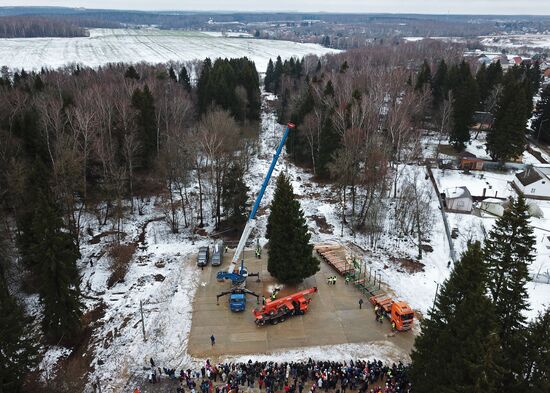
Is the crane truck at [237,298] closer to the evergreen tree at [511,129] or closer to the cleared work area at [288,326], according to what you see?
the cleared work area at [288,326]

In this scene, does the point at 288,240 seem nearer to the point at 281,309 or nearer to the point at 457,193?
the point at 281,309

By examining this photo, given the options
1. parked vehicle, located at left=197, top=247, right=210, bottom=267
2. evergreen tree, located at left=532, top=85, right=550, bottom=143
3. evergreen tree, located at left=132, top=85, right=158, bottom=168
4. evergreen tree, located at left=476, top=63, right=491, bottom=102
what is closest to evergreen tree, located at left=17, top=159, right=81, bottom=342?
parked vehicle, located at left=197, top=247, right=210, bottom=267

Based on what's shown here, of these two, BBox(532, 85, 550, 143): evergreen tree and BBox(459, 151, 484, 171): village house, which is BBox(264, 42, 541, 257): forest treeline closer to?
BBox(459, 151, 484, 171): village house

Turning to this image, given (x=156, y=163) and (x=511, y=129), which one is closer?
(x=156, y=163)

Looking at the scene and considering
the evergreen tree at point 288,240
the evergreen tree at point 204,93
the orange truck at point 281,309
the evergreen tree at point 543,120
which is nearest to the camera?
the orange truck at point 281,309

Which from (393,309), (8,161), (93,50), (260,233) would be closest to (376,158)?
(260,233)

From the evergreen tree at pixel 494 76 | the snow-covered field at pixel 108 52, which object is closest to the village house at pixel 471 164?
the evergreen tree at pixel 494 76

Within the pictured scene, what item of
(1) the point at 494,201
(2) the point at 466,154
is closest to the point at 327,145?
(1) the point at 494,201
